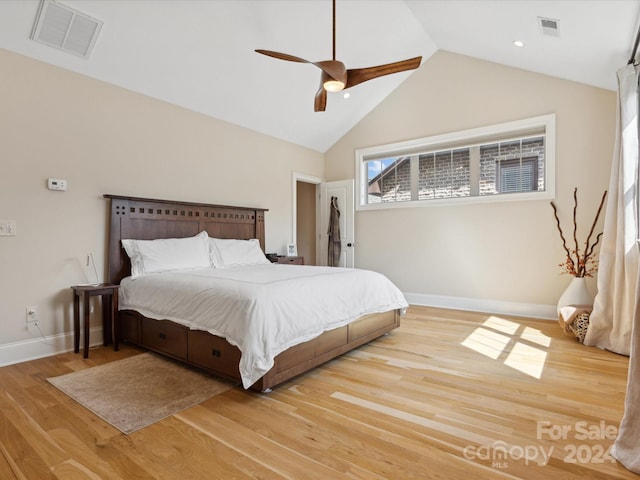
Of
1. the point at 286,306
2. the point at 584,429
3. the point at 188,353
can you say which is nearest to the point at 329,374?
the point at 286,306

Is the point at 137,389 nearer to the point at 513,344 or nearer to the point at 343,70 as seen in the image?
the point at 343,70

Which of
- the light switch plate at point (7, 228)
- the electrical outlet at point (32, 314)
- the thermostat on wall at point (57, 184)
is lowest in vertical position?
the electrical outlet at point (32, 314)

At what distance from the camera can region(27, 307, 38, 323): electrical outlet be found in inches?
121

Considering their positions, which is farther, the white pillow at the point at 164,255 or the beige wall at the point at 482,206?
the beige wall at the point at 482,206

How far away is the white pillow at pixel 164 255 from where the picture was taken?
345 centimetres

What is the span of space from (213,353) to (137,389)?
55 cm

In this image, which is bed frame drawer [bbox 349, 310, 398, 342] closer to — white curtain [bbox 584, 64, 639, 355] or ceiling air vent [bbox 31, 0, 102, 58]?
white curtain [bbox 584, 64, 639, 355]

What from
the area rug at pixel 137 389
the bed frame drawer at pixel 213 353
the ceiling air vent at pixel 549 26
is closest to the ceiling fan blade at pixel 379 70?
the ceiling air vent at pixel 549 26

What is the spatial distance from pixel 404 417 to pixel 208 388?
1.34 m

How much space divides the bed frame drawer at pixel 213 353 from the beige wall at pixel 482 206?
12.1 feet

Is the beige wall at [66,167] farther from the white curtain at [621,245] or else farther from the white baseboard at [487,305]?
the white curtain at [621,245]

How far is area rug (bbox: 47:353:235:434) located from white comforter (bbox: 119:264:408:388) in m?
0.39

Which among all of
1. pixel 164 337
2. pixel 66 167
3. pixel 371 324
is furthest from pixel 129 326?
pixel 371 324

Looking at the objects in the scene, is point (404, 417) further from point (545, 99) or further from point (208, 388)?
point (545, 99)
